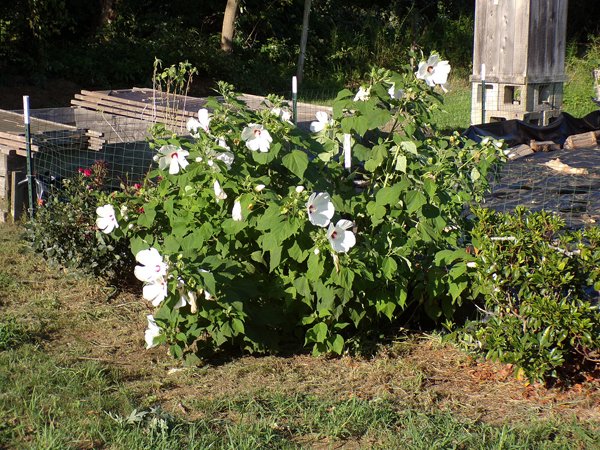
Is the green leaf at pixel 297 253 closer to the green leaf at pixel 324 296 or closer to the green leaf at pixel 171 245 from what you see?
the green leaf at pixel 324 296

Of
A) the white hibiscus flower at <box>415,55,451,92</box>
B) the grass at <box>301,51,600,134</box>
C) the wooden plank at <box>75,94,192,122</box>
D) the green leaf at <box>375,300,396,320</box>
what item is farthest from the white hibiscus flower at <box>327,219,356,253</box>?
the grass at <box>301,51,600,134</box>

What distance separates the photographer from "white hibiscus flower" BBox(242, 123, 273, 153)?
426cm

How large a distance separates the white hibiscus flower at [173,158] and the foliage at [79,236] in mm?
1596

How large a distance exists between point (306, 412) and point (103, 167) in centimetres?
326

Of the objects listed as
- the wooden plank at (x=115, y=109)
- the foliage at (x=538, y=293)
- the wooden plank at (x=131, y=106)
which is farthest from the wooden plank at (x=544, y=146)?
the foliage at (x=538, y=293)

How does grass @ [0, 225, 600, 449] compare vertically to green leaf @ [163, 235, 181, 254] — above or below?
below

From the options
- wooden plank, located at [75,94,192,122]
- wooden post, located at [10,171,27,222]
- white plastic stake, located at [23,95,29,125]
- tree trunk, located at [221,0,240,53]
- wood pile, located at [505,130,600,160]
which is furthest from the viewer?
tree trunk, located at [221,0,240,53]

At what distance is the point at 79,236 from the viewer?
607 centimetres

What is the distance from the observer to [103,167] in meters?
6.55

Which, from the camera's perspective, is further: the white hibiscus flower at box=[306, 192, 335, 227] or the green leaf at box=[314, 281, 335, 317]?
the green leaf at box=[314, 281, 335, 317]

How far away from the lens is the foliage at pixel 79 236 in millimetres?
5957

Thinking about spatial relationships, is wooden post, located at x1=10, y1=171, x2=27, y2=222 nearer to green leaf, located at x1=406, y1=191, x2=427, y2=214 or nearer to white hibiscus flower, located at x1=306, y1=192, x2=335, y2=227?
white hibiscus flower, located at x1=306, y1=192, x2=335, y2=227

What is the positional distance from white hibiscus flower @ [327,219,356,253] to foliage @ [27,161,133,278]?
2217 millimetres

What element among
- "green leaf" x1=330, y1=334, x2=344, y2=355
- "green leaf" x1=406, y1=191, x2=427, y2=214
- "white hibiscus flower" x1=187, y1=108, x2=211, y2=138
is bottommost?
"green leaf" x1=330, y1=334, x2=344, y2=355
